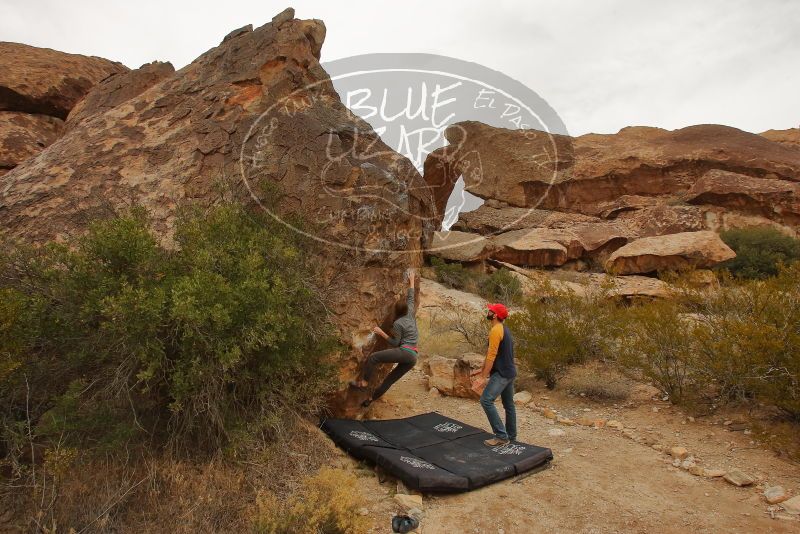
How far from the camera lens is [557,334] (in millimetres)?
6719

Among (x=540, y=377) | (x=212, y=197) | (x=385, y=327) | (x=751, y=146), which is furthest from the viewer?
(x=751, y=146)

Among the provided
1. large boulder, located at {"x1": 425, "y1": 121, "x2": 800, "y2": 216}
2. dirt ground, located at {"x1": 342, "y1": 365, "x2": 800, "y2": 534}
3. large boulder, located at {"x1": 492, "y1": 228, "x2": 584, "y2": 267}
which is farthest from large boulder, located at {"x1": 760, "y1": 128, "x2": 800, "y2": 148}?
dirt ground, located at {"x1": 342, "y1": 365, "x2": 800, "y2": 534}

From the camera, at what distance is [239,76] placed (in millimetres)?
5703

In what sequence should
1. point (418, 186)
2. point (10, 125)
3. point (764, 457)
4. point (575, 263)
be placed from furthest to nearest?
point (575, 263), point (10, 125), point (418, 186), point (764, 457)

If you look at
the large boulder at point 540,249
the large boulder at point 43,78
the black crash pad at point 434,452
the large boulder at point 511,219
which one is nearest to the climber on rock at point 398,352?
the black crash pad at point 434,452

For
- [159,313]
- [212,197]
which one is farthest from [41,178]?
[159,313]

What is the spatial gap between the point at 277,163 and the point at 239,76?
4.96 ft

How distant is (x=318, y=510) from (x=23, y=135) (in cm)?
825

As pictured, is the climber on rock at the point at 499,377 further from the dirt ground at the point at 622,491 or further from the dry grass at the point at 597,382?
the dry grass at the point at 597,382

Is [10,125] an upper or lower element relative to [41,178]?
upper

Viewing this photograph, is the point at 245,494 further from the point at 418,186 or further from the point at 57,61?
the point at 57,61

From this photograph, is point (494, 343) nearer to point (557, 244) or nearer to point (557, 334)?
point (557, 334)

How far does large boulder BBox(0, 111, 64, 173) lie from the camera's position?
7379mm

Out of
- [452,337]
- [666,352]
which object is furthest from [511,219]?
[666,352]
